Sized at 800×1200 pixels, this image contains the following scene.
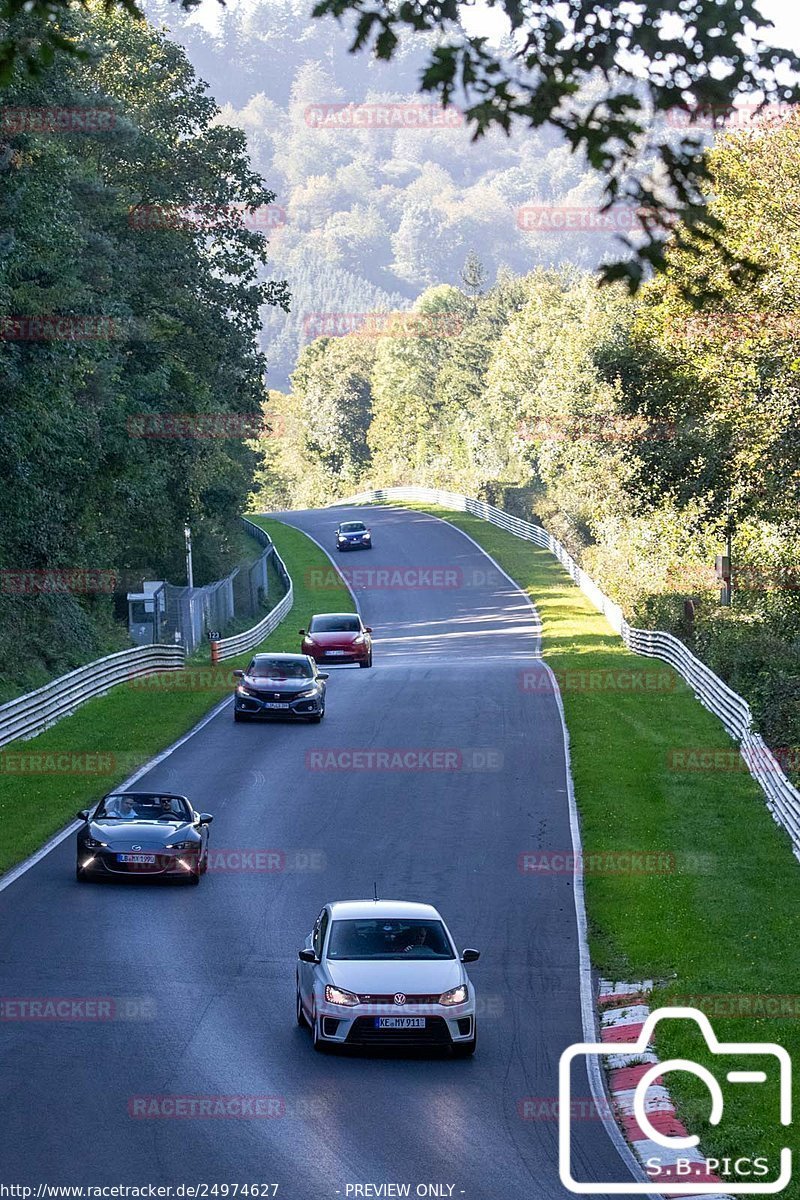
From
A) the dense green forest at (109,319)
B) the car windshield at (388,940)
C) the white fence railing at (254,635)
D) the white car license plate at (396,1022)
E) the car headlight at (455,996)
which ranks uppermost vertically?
the dense green forest at (109,319)

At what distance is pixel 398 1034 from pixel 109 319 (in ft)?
89.7

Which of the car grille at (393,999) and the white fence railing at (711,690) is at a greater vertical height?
the car grille at (393,999)

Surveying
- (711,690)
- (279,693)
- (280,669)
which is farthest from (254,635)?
(711,690)

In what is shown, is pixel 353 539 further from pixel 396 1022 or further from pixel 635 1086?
pixel 635 1086

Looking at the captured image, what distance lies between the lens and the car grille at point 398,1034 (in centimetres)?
1436

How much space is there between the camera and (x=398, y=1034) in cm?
1438

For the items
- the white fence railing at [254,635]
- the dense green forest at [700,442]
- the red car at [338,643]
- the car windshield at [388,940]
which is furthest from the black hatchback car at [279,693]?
the car windshield at [388,940]

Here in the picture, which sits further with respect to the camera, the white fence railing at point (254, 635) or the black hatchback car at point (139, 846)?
the white fence railing at point (254, 635)

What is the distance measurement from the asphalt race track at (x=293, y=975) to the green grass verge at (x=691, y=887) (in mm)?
728

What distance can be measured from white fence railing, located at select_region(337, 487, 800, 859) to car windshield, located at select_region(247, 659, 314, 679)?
956cm

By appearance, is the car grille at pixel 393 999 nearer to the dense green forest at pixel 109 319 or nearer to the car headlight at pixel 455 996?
the car headlight at pixel 455 996

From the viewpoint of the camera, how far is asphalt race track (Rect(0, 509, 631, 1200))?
1163 centimetres

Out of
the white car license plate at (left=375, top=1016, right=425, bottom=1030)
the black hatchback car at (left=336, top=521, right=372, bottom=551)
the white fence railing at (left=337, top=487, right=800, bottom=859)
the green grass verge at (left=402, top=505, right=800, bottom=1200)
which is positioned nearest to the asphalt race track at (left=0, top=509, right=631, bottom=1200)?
the white car license plate at (left=375, top=1016, right=425, bottom=1030)

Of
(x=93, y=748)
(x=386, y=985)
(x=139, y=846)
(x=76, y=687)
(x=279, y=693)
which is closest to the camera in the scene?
(x=386, y=985)
